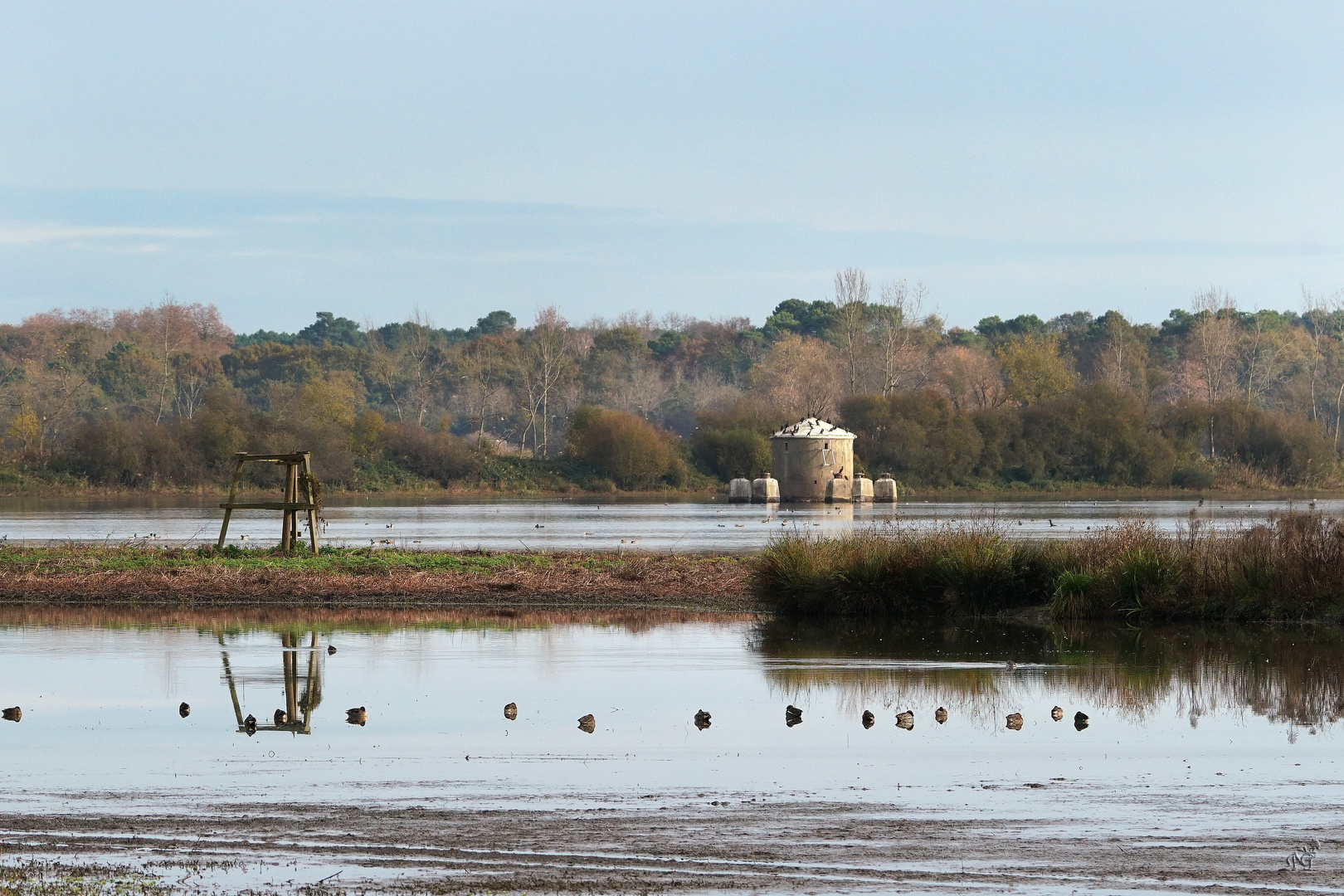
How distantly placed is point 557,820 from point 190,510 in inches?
2463

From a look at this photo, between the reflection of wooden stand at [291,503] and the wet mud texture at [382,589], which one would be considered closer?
the wet mud texture at [382,589]

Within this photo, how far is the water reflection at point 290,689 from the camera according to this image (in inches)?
547

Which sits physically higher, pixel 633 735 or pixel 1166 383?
pixel 1166 383

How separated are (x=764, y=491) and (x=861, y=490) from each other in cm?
603

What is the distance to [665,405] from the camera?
14762cm

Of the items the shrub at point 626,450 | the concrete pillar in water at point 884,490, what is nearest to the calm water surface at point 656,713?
the concrete pillar in water at point 884,490

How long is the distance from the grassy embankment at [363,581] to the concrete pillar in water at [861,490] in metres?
64.5

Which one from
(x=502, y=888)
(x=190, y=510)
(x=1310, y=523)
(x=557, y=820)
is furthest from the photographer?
(x=190, y=510)

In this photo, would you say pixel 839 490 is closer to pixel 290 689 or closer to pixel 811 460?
pixel 811 460

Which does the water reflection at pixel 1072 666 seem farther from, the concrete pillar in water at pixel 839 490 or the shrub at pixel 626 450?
the shrub at pixel 626 450

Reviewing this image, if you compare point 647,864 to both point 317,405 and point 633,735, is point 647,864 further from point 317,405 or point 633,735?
point 317,405

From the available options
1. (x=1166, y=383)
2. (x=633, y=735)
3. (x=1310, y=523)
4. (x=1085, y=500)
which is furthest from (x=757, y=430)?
(x=633, y=735)

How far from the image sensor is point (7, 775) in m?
11.5

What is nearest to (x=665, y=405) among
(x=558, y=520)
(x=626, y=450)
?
(x=626, y=450)
